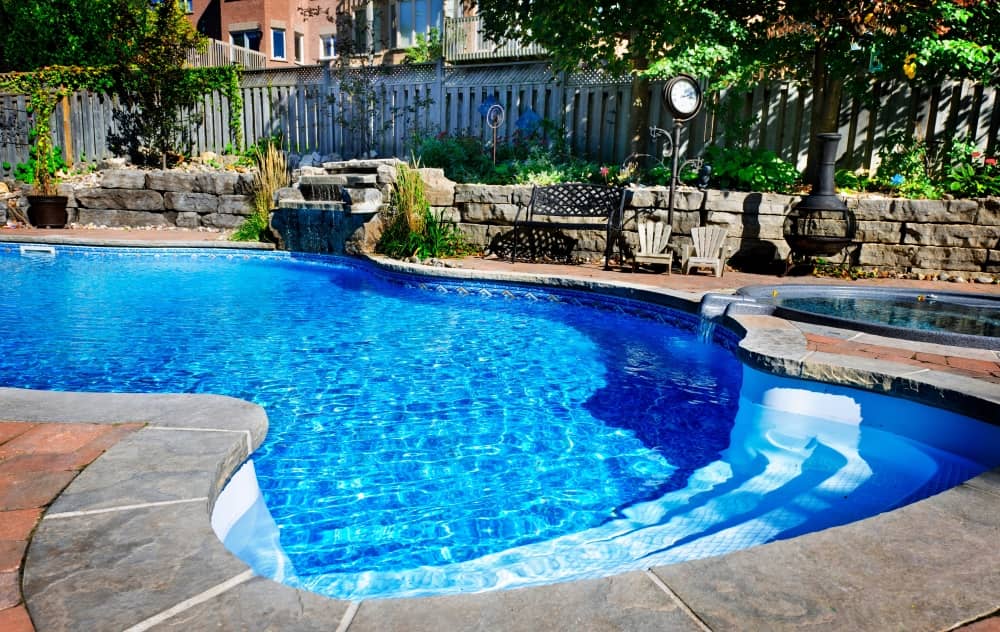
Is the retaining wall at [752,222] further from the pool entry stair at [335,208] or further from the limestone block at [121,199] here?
the limestone block at [121,199]

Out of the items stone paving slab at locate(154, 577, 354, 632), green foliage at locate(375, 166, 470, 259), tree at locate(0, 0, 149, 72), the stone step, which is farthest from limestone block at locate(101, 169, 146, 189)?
stone paving slab at locate(154, 577, 354, 632)

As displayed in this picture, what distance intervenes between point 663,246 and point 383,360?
154 inches

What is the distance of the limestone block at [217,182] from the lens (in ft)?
32.8

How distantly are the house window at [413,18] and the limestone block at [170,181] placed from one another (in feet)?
37.0

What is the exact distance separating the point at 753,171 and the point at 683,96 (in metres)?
1.21

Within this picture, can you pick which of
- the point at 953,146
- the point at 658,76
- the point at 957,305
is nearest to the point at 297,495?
the point at 957,305

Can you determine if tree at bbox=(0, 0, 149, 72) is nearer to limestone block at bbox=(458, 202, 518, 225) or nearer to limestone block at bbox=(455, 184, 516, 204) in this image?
limestone block at bbox=(455, 184, 516, 204)

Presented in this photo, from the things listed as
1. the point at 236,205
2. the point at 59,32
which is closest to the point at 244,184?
the point at 236,205

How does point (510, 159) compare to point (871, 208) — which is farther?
point (510, 159)

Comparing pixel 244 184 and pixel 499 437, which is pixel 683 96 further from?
pixel 244 184

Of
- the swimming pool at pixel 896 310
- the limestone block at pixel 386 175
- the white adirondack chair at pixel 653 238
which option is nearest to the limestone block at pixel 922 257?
the swimming pool at pixel 896 310

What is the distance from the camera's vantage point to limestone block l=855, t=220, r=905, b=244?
6.67 m

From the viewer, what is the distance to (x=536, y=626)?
1.18m

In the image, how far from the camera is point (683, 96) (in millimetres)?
6781
